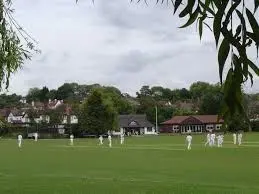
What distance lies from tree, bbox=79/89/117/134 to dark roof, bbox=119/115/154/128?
3563cm

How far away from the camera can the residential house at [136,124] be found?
511ft

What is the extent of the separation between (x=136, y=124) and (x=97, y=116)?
3911cm

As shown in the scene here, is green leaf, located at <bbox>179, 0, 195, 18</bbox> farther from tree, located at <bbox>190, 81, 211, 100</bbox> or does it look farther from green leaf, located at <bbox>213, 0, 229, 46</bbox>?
tree, located at <bbox>190, 81, 211, 100</bbox>

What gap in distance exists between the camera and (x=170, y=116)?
550 feet

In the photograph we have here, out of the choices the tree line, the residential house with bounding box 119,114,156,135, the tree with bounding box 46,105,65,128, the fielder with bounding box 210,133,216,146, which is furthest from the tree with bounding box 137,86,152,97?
the fielder with bounding box 210,133,216,146

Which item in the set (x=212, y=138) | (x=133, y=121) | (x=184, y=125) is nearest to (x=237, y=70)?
(x=212, y=138)

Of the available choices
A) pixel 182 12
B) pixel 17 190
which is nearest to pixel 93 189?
pixel 17 190

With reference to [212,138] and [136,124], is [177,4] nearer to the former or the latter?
[212,138]

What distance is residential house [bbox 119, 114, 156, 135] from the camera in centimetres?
15575

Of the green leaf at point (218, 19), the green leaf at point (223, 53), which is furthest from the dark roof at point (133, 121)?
the green leaf at point (223, 53)

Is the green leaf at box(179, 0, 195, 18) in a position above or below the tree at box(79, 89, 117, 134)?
below

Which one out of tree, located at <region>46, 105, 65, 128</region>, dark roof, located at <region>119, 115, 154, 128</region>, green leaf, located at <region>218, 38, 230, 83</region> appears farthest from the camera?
dark roof, located at <region>119, 115, 154, 128</region>

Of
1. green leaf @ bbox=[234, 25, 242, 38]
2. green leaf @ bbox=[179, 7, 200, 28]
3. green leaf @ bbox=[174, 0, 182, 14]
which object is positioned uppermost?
green leaf @ bbox=[174, 0, 182, 14]

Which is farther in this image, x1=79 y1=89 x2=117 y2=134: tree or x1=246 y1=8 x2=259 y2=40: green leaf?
x1=79 y1=89 x2=117 y2=134: tree
